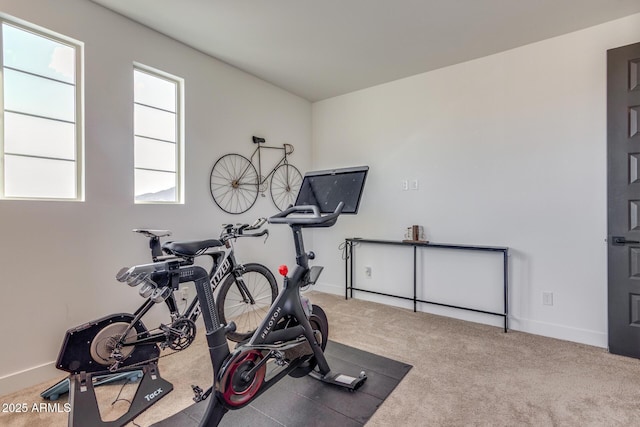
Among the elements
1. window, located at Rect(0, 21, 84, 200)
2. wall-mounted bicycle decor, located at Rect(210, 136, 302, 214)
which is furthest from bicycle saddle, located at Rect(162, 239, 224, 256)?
wall-mounted bicycle decor, located at Rect(210, 136, 302, 214)

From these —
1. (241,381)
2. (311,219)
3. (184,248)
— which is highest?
(311,219)

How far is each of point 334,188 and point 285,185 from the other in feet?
2.86

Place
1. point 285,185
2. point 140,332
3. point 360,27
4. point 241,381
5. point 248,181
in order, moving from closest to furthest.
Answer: point 241,381 < point 140,332 < point 360,27 < point 248,181 < point 285,185

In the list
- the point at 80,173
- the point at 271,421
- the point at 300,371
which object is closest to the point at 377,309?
the point at 300,371

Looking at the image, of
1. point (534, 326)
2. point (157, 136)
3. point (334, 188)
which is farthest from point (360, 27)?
point (534, 326)

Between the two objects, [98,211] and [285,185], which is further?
[285,185]

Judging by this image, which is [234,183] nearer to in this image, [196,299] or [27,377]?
[196,299]

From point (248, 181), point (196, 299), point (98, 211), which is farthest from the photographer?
point (248, 181)

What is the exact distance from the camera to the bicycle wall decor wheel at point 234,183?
3.29 metres

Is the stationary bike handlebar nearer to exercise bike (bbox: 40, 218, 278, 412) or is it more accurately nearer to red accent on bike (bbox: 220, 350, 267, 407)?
exercise bike (bbox: 40, 218, 278, 412)

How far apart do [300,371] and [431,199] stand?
2.29m

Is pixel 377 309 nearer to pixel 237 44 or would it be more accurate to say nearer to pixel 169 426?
pixel 169 426

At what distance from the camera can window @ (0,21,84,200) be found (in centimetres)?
208

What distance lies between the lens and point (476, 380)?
6.95 ft
